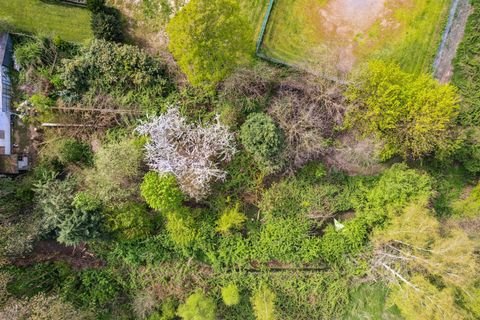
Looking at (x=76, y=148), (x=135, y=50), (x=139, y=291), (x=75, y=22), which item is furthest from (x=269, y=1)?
(x=139, y=291)

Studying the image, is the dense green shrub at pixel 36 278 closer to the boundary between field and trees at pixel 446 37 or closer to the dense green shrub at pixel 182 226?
the dense green shrub at pixel 182 226

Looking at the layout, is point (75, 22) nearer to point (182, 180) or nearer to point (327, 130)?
point (182, 180)

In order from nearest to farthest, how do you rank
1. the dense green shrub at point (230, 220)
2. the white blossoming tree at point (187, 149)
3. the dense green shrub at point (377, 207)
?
the white blossoming tree at point (187, 149)
the dense green shrub at point (377, 207)
the dense green shrub at point (230, 220)

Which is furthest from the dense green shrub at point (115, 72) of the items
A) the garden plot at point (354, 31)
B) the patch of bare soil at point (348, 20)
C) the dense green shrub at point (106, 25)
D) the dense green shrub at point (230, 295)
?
the dense green shrub at point (230, 295)

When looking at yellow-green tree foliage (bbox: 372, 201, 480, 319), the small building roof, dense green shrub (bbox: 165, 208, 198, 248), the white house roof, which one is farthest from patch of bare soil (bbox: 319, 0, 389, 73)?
the white house roof

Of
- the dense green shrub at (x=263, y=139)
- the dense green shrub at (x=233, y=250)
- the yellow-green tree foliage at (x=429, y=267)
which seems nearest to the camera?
the yellow-green tree foliage at (x=429, y=267)

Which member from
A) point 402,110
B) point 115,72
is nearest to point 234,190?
point 115,72
